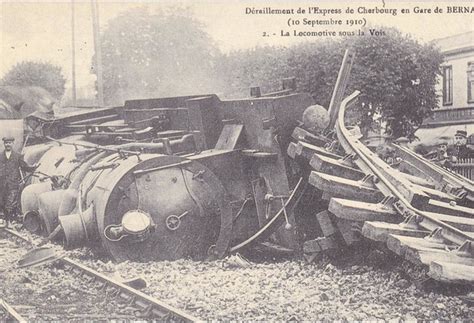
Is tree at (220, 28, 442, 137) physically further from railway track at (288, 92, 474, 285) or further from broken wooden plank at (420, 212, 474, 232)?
broken wooden plank at (420, 212, 474, 232)

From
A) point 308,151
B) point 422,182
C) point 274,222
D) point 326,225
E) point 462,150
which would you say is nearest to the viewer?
point 326,225

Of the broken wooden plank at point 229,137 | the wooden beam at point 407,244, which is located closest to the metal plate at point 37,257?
the broken wooden plank at point 229,137

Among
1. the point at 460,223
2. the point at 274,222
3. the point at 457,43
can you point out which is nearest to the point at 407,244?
the point at 460,223

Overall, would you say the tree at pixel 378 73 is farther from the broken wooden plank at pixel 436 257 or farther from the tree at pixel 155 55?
the broken wooden plank at pixel 436 257

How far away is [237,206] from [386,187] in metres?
2.65

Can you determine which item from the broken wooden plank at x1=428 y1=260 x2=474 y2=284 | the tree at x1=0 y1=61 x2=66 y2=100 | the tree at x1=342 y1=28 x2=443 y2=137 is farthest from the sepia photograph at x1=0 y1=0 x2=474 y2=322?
the tree at x1=0 y1=61 x2=66 y2=100

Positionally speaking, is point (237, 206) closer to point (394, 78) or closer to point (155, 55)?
point (394, 78)

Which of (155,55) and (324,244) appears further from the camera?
(155,55)

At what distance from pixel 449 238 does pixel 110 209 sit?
12.4 feet

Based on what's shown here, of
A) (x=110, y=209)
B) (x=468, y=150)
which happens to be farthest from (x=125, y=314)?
(x=468, y=150)

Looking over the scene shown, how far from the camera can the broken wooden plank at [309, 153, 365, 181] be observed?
23.5 ft

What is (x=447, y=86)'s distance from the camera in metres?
20.6

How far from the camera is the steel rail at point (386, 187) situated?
5.37 m

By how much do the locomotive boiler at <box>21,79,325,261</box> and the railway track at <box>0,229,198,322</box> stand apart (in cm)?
37
